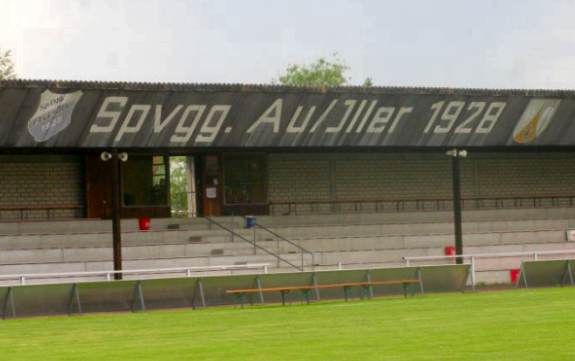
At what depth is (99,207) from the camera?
1597 inches

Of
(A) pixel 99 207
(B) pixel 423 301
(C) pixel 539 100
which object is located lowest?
(B) pixel 423 301

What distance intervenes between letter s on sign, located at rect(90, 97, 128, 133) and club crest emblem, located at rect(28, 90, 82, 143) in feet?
2.72

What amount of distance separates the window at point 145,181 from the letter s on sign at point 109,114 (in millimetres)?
5570

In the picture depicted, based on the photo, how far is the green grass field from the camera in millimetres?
17734

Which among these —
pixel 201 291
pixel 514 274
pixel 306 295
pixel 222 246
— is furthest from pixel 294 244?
pixel 201 291

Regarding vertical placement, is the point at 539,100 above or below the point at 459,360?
above

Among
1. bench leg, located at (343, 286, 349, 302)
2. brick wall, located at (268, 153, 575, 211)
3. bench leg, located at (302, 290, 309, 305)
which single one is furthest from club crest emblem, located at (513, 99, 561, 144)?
bench leg, located at (302, 290, 309, 305)

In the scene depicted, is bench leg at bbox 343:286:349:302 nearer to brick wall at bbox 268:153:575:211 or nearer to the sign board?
the sign board

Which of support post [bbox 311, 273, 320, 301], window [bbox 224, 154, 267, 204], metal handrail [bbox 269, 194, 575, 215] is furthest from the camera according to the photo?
metal handrail [bbox 269, 194, 575, 215]

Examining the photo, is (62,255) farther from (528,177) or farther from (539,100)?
(528,177)

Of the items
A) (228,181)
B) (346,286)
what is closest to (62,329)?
(346,286)

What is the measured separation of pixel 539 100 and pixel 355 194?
23.8ft

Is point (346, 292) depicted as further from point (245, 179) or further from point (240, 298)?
point (245, 179)

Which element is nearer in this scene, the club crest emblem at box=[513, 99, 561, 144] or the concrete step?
the concrete step
